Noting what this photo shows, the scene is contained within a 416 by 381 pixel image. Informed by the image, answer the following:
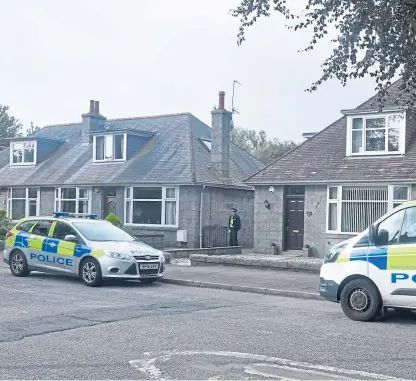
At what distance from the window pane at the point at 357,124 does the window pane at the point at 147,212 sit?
362 inches

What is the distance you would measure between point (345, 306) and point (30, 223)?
29.7 feet

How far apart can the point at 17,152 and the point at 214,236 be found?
549 inches

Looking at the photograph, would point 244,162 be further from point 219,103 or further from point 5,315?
point 5,315

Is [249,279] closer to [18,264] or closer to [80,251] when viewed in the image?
[80,251]

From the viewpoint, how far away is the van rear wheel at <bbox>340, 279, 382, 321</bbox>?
10031 millimetres

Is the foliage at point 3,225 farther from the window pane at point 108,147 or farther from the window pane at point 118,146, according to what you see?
the window pane at point 118,146

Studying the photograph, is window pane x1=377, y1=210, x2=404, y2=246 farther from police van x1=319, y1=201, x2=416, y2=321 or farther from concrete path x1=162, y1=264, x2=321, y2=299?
concrete path x1=162, y1=264, x2=321, y2=299

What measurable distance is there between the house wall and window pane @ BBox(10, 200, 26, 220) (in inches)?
437

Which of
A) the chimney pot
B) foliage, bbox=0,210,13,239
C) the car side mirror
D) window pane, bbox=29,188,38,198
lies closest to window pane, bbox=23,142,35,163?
window pane, bbox=29,188,38,198

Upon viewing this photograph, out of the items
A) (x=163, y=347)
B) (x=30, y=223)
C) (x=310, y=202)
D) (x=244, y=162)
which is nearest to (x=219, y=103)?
(x=244, y=162)

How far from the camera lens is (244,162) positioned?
32.4 m

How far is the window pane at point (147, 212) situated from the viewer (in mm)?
28000

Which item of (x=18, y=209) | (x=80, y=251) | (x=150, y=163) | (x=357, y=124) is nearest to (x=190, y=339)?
(x=80, y=251)

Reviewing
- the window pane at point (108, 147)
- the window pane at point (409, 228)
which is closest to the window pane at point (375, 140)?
the window pane at point (409, 228)
